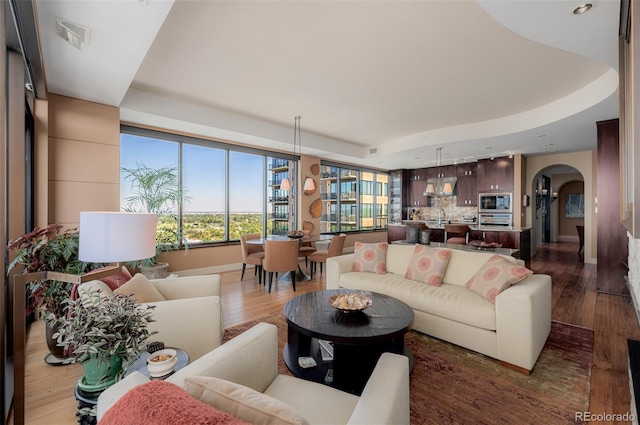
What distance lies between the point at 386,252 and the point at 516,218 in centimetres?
510

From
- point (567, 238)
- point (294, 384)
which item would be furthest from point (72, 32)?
point (567, 238)

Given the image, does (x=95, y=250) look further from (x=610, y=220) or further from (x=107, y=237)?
(x=610, y=220)

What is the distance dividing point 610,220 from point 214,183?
6879 mm

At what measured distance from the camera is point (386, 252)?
12.9 ft

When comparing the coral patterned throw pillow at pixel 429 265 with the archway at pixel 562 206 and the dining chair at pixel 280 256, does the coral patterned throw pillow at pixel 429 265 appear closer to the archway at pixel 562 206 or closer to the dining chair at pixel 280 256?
the dining chair at pixel 280 256

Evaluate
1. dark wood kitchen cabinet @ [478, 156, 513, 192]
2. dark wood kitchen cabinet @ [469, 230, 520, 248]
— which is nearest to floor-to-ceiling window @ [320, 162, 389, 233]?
dark wood kitchen cabinet @ [478, 156, 513, 192]

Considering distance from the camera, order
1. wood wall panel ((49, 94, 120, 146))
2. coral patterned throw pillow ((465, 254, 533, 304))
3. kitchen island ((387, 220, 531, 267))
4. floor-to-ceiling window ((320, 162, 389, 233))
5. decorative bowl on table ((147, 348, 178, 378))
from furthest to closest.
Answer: floor-to-ceiling window ((320, 162, 389, 233))
kitchen island ((387, 220, 531, 267))
wood wall panel ((49, 94, 120, 146))
coral patterned throw pillow ((465, 254, 533, 304))
decorative bowl on table ((147, 348, 178, 378))

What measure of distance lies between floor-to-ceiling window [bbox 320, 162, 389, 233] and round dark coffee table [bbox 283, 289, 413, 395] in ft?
19.0

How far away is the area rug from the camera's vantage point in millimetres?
1825

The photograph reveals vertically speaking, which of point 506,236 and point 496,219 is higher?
point 496,219

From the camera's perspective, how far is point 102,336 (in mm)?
1196

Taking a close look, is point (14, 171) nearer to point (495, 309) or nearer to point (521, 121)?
point (495, 309)

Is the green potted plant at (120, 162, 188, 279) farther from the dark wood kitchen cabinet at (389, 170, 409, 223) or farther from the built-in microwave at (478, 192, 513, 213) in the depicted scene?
the built-in microwave at (478, 192, 513, 213)

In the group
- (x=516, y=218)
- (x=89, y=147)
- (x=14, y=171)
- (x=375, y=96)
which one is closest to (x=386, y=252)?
(x=375, y=96)
